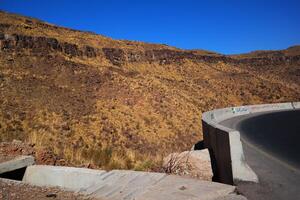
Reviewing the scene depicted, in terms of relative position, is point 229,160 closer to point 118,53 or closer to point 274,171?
point 274,171

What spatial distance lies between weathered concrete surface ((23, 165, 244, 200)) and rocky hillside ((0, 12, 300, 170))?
1.96 metres

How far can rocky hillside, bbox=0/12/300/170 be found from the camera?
24.8 metres

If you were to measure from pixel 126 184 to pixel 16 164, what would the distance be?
9.53ft

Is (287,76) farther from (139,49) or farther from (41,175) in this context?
(41,175)

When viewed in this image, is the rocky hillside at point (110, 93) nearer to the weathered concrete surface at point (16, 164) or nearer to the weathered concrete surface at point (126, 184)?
the weathered concrete surface at point (16, 164)

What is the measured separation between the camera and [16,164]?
7.74 meters

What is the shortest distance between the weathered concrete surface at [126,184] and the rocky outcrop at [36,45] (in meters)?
41.2

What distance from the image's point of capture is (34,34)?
5016 cm

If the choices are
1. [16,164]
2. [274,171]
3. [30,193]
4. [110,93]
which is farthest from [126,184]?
[110,93]

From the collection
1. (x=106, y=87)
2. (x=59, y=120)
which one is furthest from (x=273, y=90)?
(x=59, y=120)

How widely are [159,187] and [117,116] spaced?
2809 cm

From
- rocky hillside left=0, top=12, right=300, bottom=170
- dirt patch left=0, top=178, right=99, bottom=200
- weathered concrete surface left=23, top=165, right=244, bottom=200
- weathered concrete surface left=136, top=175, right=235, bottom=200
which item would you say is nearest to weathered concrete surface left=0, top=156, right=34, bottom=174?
weathered concrete surface left=23, top=165, right=244, bottom=200

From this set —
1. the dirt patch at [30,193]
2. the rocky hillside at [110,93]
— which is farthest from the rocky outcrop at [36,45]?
the dirt patch at [30,193]

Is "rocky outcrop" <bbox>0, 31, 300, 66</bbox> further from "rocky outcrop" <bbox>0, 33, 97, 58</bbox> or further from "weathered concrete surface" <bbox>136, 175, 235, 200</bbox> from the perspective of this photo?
"weathered concrete surface" <bbox>136, 175, 235, 200</bbox>
